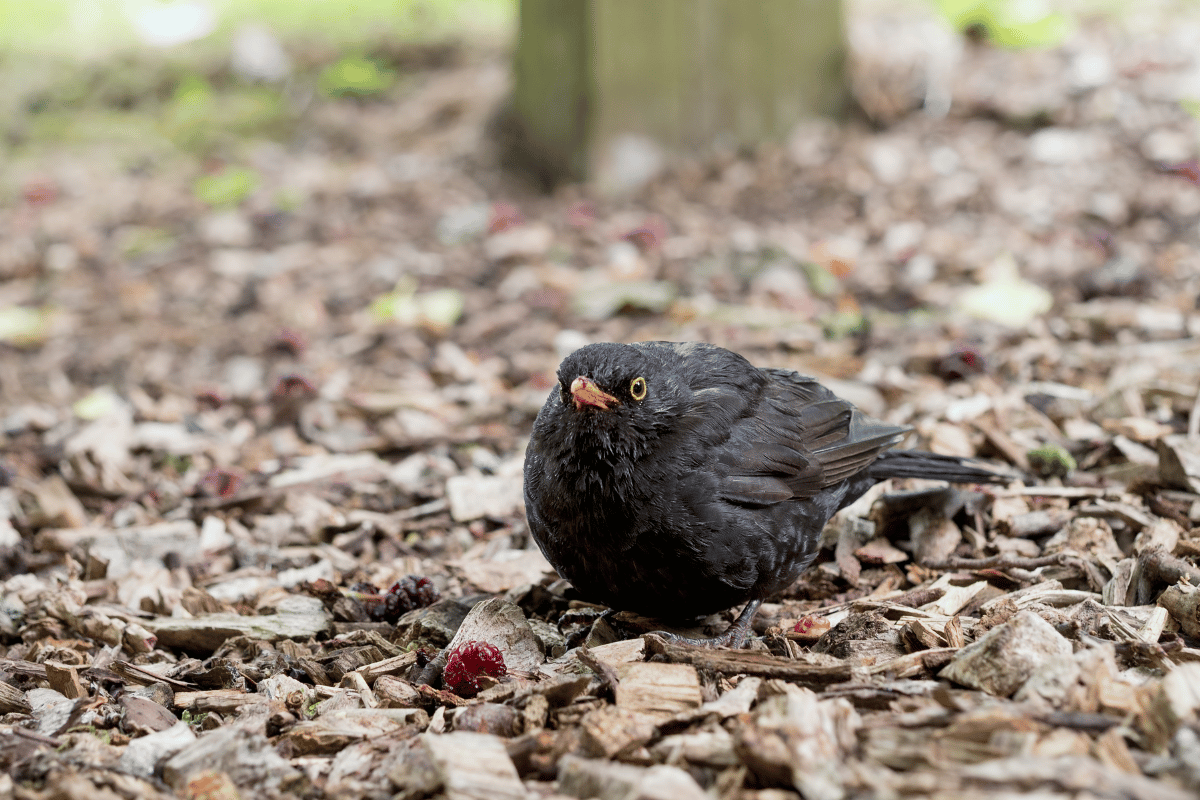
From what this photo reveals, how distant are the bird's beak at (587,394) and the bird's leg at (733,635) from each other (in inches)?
27.1

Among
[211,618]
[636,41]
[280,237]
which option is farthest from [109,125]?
[211,618]

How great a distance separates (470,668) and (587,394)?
2.69ft

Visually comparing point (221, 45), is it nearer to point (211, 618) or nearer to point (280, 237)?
point (280, 237)

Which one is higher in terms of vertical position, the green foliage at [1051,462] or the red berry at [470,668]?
the green foliage at [1051,462]

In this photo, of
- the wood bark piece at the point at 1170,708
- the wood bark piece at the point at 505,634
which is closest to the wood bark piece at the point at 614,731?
the wood bark piece at the point at 505,634

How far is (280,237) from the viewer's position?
24.4 ft

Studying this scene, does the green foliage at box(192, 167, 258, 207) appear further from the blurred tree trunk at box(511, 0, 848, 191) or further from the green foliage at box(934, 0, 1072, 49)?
the green foliage at box(934, 0, 1072, 49)

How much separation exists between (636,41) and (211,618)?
5099 mm

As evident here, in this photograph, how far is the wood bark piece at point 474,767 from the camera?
2256mm

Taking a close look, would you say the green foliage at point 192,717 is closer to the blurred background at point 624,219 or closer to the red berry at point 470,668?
the red berry at point 470,668

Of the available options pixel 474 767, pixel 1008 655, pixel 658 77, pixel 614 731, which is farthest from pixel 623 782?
pixel 658 77

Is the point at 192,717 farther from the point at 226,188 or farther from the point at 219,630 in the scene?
the point at 226,188

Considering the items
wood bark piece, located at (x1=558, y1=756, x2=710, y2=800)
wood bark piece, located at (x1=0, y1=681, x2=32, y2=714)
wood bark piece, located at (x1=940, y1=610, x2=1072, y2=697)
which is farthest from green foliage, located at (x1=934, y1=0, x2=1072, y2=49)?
wood bark piece, located at (x1=0, y1=681, x2=32, y2=714)

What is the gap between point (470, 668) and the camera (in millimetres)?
2879
